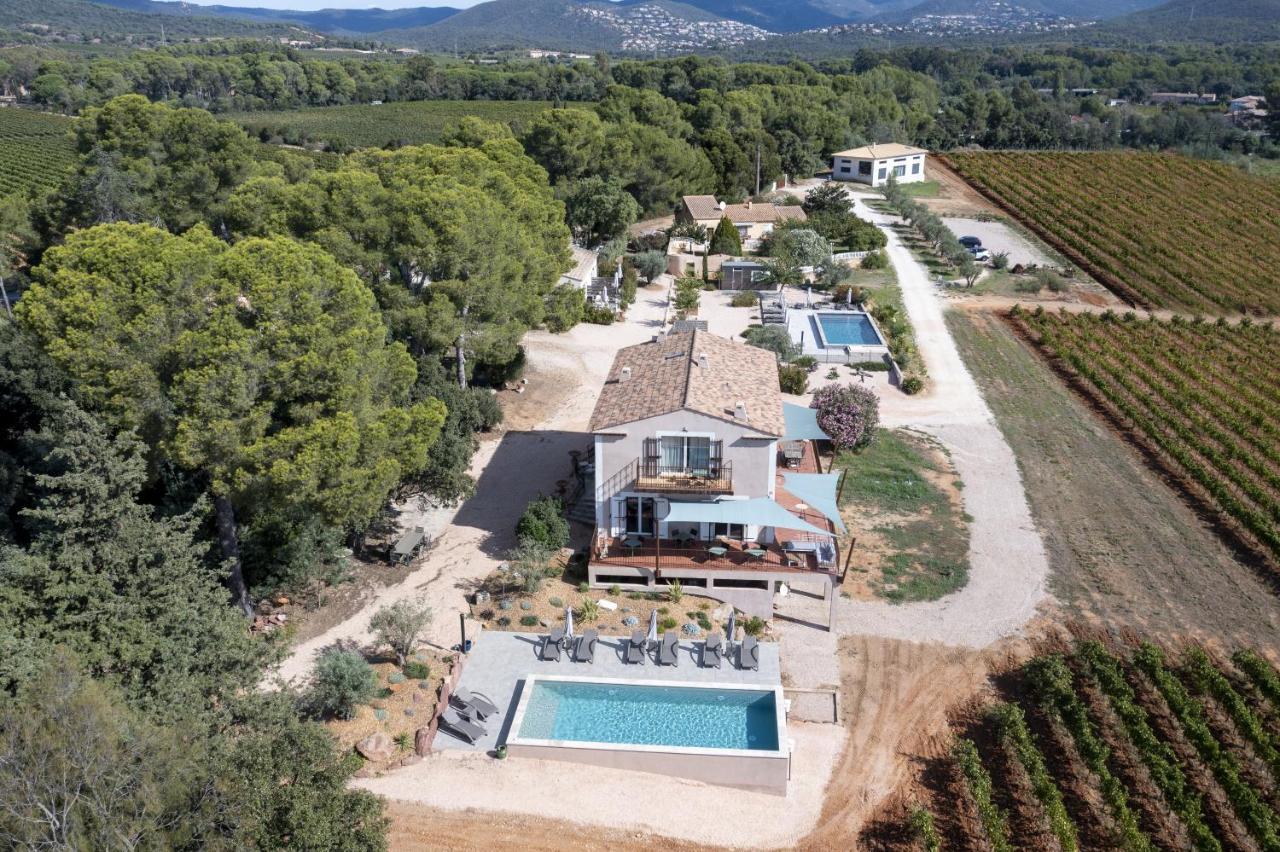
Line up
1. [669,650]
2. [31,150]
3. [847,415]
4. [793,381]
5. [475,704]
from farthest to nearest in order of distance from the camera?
[31,150], [793,381], [847,415], [669,650], [475,704]

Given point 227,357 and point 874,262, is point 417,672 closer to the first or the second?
point 227,357

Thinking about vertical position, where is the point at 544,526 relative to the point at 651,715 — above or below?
above

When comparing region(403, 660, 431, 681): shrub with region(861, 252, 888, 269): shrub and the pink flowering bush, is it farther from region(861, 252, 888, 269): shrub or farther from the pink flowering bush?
region(861, 252, 888, 269): shrub

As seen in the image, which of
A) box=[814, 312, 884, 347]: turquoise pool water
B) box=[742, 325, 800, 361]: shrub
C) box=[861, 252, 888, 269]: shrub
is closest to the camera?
box=[742, 325, 800, 361]: shrub

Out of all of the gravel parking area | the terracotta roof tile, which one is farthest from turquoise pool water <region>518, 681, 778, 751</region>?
the gravel parking area

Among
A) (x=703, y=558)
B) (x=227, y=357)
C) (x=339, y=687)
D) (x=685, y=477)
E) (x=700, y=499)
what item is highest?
(x=227, y=357)

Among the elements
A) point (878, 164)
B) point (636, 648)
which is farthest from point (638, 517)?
point (878, 164)
